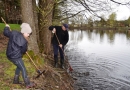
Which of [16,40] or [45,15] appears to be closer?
[16,40]

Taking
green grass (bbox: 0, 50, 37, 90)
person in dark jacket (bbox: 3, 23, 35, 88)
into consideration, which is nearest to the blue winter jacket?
person in dark jacket (bbox: 3, 23, 35, 88)

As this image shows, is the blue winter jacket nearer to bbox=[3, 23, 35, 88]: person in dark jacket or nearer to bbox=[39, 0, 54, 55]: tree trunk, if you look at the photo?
bbox=[3, 23, 35, 88]: person in dark jacket

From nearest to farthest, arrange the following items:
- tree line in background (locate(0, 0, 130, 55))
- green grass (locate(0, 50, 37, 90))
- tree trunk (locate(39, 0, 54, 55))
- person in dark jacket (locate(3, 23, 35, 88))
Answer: person in dark jacket (locate(3, 23, 35, 88))
green grass (locate(0, 50, 37, 90))
tree line in background (locate(0, 0, 130, 55))
tree trunk (locate(39, 0, 54, 55))

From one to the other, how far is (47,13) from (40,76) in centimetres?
373

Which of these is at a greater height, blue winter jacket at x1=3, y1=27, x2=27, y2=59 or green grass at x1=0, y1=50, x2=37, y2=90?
blue winter jacket at x1=3, y1=27, x2=27, y2=59

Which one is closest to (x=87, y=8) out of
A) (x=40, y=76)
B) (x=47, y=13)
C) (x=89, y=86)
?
(x=47, y=13)

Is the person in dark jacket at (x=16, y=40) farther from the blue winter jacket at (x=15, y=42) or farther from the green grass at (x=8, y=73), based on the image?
the green grass at (x=8, y=73)

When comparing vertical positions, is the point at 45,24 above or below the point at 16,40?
above

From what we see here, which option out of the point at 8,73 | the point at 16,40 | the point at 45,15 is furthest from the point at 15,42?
the point at 45,15

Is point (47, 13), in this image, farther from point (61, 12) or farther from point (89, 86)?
point (61, 12)

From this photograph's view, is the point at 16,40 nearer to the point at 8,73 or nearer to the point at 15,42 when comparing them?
the point at 15,42

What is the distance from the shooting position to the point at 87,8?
1166 centimetres

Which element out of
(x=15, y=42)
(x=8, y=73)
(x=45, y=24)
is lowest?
(x=8, y=73)

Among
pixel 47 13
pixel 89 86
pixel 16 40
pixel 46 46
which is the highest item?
pixel 47 13
